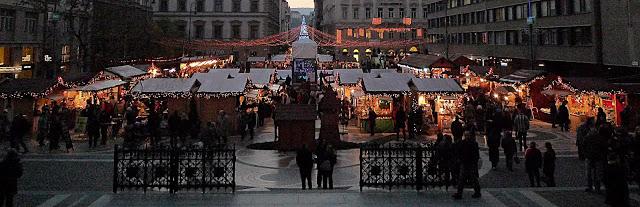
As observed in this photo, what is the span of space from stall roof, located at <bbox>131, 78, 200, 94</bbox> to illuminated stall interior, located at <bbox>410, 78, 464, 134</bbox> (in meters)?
12.3

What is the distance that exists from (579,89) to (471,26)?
119 ft

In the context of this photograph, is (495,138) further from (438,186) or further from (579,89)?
(579,89)

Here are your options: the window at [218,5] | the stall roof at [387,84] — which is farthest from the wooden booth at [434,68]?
the window at [218,5]

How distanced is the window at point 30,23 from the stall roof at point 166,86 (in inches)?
851

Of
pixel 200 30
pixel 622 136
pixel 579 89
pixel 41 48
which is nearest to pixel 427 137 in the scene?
pixel 579 89

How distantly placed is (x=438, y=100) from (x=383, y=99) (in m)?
3.35

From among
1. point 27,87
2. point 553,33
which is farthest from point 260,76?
point 553,33

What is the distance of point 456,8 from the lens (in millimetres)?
65438

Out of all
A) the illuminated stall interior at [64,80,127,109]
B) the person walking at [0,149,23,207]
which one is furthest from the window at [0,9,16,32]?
the person walking at [0,149,23,207]

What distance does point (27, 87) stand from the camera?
24344mm

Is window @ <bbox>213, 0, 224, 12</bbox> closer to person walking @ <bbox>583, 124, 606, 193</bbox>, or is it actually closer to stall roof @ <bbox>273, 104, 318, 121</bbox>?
stall roof @ <bbox>273, 104, 318, 121</bbox>

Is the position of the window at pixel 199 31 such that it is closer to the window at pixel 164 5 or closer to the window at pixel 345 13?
the window at pixel 164 5

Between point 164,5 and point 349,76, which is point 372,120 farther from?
point 164,5

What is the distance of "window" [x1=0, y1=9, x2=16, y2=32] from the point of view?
3731cm
